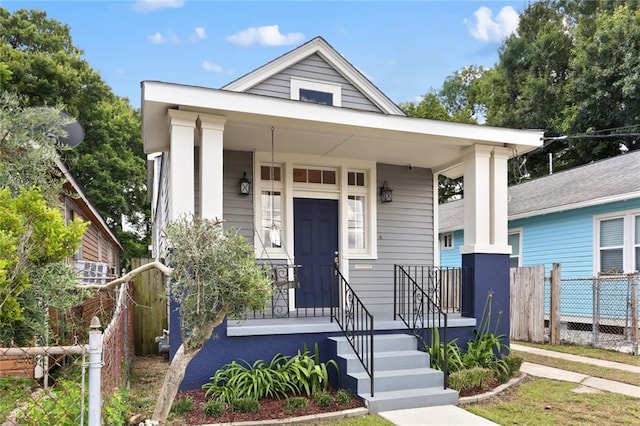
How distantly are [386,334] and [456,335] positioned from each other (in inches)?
43.9

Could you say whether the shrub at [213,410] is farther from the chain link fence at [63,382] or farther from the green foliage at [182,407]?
the chain link fence at [63,382]

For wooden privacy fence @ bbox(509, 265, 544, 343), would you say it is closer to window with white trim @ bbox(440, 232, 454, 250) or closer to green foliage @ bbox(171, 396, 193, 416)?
window with white trim @ bbox(440, 232, 454, 250)

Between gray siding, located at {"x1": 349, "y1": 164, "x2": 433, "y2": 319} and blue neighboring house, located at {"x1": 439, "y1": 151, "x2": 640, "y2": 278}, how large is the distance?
3981 mm

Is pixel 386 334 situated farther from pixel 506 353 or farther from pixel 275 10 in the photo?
pixel 275 10

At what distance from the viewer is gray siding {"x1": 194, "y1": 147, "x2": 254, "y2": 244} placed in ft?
24.4

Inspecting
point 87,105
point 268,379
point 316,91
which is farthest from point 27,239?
point 87,105

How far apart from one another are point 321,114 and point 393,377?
3352 mm

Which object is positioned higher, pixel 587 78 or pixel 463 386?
pixel 587 78

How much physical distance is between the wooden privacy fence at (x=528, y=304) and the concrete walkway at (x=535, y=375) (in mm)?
987

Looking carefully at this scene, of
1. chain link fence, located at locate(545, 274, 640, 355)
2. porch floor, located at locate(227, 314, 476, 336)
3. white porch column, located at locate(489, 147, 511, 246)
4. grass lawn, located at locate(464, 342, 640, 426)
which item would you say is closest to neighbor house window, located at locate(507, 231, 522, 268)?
chain link fence, located at locate(545, 274, 640, 355)

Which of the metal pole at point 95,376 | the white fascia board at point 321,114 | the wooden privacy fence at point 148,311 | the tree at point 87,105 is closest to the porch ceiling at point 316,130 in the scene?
the white fascia board at point 321,114

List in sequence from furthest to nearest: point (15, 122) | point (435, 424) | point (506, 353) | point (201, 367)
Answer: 1. point (506, 353)
2. point (201, 367)
3. point (435, 424)
4. point (15, 122)

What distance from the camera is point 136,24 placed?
13656 mm

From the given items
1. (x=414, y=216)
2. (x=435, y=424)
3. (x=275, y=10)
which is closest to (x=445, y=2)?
(x=275, y=10)
